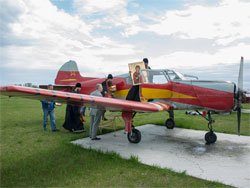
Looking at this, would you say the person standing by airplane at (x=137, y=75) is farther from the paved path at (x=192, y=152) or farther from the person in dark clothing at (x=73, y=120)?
the person in dark clothing at (x=73, y=120)

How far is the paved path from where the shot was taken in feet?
12.9

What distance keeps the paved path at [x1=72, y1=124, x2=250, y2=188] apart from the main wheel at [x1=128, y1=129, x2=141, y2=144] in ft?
0.52

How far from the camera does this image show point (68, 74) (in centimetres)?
1398

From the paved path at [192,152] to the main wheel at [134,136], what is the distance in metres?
0.16

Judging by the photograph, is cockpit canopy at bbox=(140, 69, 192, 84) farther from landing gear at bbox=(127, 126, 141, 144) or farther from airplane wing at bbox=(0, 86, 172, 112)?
landing gear at bbox=(127, 126, 141, 144)

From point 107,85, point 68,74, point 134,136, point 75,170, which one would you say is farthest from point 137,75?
point 68,74

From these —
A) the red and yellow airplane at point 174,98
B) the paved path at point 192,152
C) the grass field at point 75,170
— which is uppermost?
the red and yellow airplane at point 174,98

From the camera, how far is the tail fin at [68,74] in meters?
13.8

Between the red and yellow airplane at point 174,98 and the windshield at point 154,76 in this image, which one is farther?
the windshield at point 154,76

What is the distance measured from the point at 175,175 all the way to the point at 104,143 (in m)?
2.92

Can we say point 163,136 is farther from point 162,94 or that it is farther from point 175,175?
point 175,175

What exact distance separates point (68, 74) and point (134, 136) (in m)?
9.50

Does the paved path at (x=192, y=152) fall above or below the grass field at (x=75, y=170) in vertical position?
below

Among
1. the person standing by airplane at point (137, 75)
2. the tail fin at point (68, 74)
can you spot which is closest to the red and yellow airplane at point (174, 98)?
the person standing by airplane at point (137, 75)
